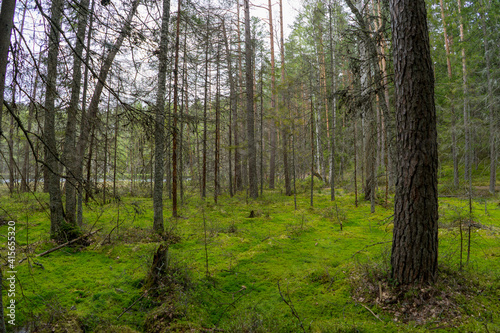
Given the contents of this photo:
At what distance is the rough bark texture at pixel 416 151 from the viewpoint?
10.9 ft

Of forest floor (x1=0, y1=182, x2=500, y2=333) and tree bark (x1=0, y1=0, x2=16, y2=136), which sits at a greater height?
tree bark (x1=0, y1=0, x2=16, y2=136)

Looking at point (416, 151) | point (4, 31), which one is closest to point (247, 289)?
point (416, 151)

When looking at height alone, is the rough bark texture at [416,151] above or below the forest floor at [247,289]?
above

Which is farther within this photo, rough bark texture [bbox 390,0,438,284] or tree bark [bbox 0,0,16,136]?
rough bark texture [bbox 390,0,438,284]

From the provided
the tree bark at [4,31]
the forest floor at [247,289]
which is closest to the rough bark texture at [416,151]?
the forest floor at [247,289]

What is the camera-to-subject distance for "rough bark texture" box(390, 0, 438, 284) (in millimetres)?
3318

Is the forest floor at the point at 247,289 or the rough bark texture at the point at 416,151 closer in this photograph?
Answer: the forest floor at the point at 247,289

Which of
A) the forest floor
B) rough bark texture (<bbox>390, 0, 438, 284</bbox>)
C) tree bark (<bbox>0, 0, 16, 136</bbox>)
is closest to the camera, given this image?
tree bark (<bbox>0, 0, 16, 136</bbox>)

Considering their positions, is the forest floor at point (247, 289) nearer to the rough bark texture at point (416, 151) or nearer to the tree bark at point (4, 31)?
the rough bark texture at point (416, 151)

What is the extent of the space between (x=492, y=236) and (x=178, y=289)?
683 cm

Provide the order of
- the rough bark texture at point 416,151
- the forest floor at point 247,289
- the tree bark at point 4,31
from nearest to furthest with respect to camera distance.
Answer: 1. the tree bark at point 4,31
2. the forest floor at point 247,289
3. the rough bark texture at point 416,151

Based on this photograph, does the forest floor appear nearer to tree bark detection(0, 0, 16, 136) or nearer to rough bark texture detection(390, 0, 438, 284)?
rough bark texture detection(390, 0, 438, 284)

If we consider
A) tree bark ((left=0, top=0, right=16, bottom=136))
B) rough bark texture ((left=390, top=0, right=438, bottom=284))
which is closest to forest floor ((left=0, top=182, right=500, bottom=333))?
rough bark texture ((left=390, top=0, right=438, bottom=284))

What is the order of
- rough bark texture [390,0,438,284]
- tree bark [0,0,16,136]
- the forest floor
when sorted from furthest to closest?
rough bark texture [390,0,438,284], the forest floor, tree bark [0,0,16,136]
